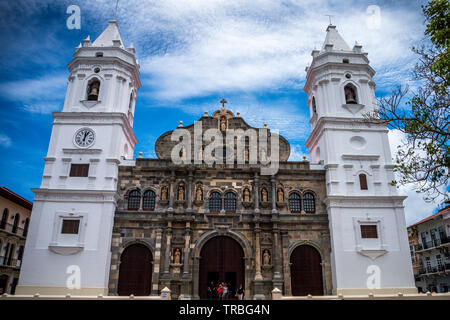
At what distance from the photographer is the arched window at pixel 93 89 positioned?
1067 inches

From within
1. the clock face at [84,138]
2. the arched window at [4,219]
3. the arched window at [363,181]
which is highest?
the clock face at [84,138]

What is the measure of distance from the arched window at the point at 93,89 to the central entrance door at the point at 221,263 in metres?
14.3

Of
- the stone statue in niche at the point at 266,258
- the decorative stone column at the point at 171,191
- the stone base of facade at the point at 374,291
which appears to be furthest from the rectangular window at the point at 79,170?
the stone base of facade at the point at 374,291

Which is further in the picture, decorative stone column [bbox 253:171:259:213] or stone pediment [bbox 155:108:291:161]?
stone pediment [bbox 155:108:291:161]

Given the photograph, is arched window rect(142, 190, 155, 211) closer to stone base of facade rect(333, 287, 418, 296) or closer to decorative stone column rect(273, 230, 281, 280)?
decorative stone column rect(273, 230, 281, 280)

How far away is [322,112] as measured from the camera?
90.2 ft

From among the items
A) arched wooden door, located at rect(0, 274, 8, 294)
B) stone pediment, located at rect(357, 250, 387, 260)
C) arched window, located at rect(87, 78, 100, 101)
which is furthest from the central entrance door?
arched wooden door, located at rect(0, 274, 8, 294)

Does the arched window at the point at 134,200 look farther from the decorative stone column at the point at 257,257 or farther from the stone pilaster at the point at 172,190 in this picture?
the decorative stone column at the point at 257,257

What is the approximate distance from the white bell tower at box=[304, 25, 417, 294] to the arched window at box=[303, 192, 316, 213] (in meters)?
1.64

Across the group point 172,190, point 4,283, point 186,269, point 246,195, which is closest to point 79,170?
point 172,190

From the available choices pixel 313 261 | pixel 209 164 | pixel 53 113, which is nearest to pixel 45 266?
pixel 53 113

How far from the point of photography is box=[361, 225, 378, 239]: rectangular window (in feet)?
78.6

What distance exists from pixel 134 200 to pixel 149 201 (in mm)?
1088
